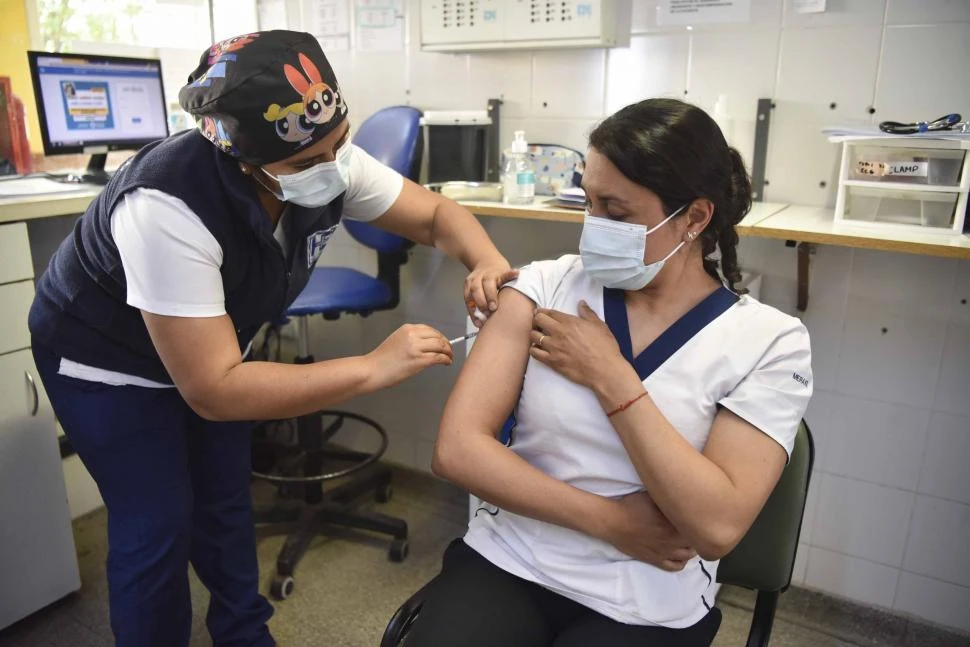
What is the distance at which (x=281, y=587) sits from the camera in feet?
6.73

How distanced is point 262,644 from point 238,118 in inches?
49.4

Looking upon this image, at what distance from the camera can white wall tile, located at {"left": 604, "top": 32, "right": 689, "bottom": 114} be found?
1.97 m

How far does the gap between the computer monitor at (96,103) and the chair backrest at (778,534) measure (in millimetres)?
2119

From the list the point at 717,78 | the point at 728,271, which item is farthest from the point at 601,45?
the point at 728,271

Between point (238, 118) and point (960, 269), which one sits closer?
point (238, 118)

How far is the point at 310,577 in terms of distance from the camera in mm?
2156

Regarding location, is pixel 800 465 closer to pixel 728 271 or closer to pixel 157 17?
pixel 728 271

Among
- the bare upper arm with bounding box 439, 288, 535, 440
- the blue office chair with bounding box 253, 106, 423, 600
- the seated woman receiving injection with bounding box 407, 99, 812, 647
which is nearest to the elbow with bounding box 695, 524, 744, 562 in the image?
the seated woman receiving injection with bounding box 407, 99, 812, 647

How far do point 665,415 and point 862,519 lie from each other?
4.05 ft

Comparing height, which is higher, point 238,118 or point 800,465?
point 238,118

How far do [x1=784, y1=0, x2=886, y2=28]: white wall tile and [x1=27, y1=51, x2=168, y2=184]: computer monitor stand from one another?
203 cm

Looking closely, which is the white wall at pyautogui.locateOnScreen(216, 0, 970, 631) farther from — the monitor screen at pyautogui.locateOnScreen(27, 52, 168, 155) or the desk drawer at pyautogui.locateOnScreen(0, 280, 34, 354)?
the desk drawer at pyautogui.locateOnScreen(0, 280, 34, 354)

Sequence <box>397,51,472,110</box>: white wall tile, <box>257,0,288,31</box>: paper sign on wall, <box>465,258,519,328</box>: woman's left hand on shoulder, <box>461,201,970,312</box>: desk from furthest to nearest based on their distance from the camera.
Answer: <box>257,0,288,31</box>: paper sign on wall < <box>397,51,472,110</box>: white wall tile < <box>461,201,970,312</box>: desk < <box>465,258,519,328</box>: woman's left hand on shoulder

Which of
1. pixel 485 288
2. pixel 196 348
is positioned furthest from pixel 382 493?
pixel 196 348
